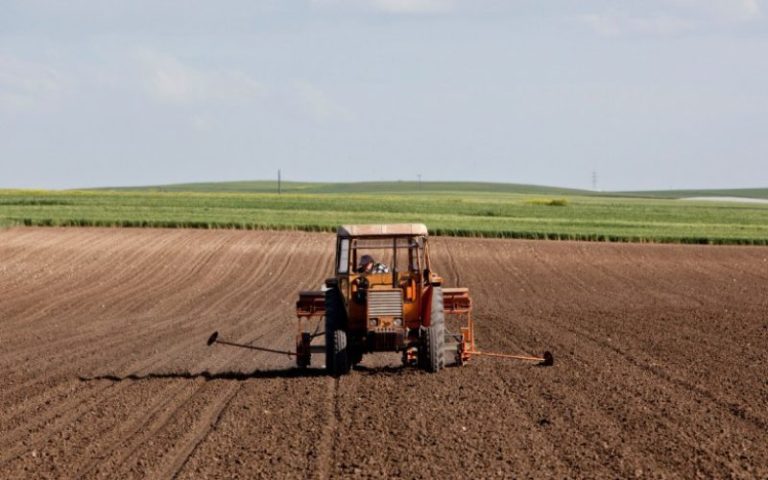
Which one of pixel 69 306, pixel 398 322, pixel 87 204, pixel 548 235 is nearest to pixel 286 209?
pixel 87 204

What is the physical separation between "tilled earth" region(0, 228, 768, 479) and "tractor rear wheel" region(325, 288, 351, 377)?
0.83 ft

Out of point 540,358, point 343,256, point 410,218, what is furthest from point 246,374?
point 410,218

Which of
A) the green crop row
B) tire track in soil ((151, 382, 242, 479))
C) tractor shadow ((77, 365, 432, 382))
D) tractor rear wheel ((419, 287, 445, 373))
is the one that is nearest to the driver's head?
tractor rear wheel ((419, 287, 445, 373))

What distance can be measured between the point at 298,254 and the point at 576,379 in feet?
89.7

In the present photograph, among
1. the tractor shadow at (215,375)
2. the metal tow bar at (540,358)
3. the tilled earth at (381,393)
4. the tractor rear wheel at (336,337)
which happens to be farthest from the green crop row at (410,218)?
the tractor rear wheel at (336,337)

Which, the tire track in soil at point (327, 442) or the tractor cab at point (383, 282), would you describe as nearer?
the tire track in soil at point (327, 442)

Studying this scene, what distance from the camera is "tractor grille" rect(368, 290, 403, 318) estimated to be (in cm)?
1769

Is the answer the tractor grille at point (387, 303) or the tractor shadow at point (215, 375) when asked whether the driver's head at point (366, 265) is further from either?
the tractor shadow at point (215, 375)

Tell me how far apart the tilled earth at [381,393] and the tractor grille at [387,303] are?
0.92m

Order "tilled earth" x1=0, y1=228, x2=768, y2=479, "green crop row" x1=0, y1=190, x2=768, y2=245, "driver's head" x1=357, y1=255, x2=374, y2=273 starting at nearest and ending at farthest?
"tilled earth" x1=0, y1=228, x2=768, y2=479 → "driver's head" x1=357, y1=255, x2=374, y2=273 → "green crop row" x1=0, y1=190, x2=768, y2=245

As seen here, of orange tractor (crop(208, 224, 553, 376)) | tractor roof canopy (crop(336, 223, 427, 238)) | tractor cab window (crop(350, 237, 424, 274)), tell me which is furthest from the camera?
tractor cab window (crop(350, 237, 424, 274))

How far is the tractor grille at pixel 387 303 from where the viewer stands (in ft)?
58.0

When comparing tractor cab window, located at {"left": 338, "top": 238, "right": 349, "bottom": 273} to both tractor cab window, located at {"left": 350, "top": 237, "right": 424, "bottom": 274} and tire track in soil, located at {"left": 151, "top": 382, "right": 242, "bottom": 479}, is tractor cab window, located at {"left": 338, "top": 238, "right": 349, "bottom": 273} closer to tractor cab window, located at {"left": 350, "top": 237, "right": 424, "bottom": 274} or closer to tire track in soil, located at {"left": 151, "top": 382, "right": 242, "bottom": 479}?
tractor cab window, located at {"left": 350, "top": 237, "right": 424, "bottom": 274}

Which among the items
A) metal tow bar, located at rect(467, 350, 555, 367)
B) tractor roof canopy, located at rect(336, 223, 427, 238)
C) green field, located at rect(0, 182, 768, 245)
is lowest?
green field, located at rect(0, 182, 768, 245)
